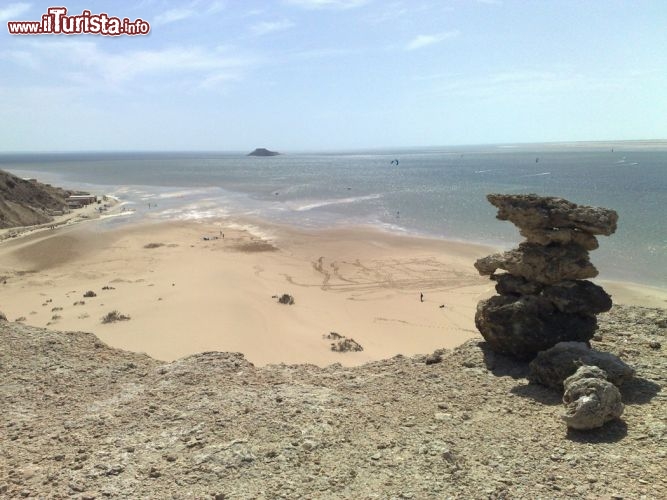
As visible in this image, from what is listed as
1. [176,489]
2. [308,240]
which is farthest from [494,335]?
[308,240]

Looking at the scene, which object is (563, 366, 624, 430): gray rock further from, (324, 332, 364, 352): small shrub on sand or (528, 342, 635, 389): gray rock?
(324, 332, 364, 352): small shrub on sand

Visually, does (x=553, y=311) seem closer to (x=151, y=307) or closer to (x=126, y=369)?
(x=126, y=369)

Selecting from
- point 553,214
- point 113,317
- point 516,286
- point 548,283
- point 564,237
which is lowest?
point 113,317

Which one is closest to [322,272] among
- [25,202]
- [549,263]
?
[549,263]

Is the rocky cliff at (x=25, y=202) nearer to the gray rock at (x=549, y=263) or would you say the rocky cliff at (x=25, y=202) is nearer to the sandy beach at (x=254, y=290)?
the sandy beach at (x=254, y=290)

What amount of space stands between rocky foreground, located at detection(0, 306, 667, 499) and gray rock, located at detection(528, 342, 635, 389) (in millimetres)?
230

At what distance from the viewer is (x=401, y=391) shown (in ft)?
33.6

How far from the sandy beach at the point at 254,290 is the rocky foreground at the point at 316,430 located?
6847 millimetres

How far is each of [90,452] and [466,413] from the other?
643 centimetres

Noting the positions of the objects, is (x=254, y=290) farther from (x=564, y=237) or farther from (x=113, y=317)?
(x=564, y=237)

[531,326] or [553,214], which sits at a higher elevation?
[553,214]

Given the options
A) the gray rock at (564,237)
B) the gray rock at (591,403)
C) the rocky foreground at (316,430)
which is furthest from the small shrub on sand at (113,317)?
the gray rock at (591,403)

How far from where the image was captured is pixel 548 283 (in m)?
11.6

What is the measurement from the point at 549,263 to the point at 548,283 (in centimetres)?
49
